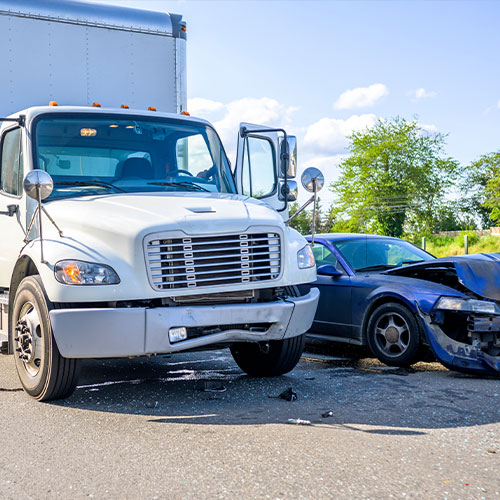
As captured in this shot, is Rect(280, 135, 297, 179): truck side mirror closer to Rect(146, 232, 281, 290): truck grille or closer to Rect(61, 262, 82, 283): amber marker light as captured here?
Rect(146, 232, 281, 290): truck grille

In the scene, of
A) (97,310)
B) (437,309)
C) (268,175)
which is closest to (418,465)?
(97,310)

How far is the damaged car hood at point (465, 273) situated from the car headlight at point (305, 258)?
5.62 feet

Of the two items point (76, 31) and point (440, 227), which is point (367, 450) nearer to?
point (76, 31)

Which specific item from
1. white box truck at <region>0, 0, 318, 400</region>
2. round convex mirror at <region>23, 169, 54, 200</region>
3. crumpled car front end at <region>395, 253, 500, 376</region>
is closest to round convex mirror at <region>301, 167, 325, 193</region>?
white box truck at <region>0, 0, 318, 400</region>

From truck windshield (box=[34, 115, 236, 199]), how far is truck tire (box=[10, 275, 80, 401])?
102cm

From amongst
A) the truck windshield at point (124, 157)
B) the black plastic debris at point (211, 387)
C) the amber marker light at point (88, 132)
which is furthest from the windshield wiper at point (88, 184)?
the black plastic debris at point (211, 387)

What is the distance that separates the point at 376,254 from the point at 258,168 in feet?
7.27

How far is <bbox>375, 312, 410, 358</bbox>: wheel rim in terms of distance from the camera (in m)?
7.79

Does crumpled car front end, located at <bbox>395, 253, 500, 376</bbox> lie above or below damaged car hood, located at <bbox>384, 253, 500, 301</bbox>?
below

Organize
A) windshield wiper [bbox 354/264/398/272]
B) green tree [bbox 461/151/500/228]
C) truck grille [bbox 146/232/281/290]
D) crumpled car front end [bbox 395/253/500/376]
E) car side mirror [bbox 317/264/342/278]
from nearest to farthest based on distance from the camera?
truck grille [bbox 146/232/281/290], crumpled car front end [bbox 395/253/500/376], car side mirror [bbox 317/264/342/278], windshield wiper [bbox 354/264/398/272], green tree [bbox 461/151/500/228]

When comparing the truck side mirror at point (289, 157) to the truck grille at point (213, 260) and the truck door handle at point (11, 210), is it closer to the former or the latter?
the truck grille at point (213, 260)

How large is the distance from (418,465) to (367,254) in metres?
5.03

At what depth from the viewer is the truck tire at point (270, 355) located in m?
6.89

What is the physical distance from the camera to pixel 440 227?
65.8 metres
